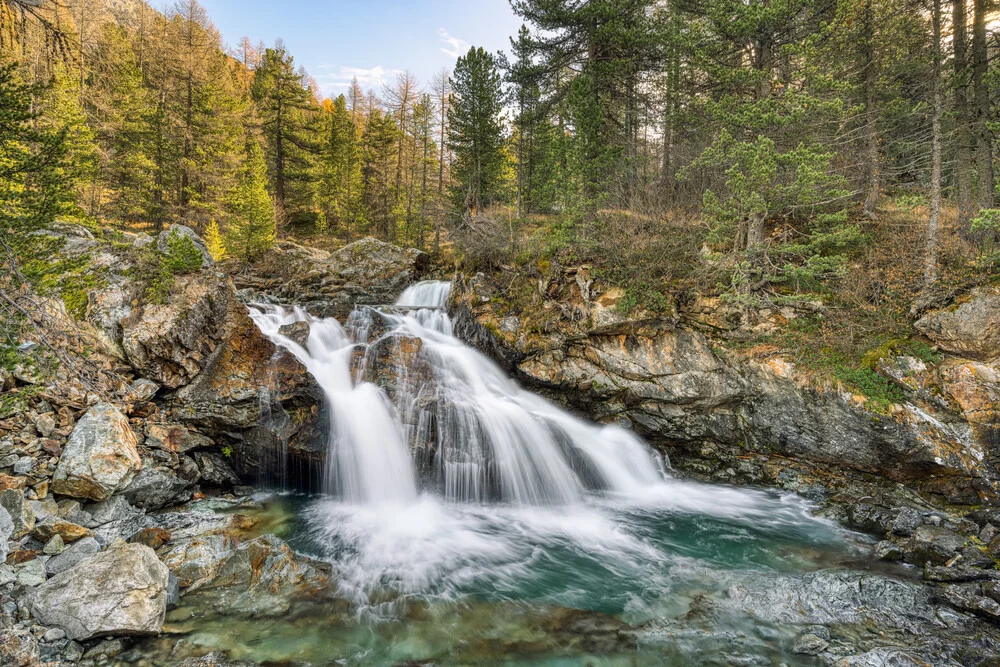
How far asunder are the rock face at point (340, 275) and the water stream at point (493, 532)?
18.7 feet

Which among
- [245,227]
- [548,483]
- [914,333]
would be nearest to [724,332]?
[914,333]

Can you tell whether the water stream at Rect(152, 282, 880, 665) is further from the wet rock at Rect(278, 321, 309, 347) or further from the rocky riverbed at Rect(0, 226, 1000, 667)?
the wet rock at Rect(278, 321, 309, 347)

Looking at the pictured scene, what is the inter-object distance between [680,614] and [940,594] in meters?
3.69

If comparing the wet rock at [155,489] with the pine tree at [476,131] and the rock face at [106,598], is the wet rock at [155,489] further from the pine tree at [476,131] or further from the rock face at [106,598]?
the pine tree at [476,131]

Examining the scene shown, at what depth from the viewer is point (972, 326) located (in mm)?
8250

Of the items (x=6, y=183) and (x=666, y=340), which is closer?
(x=6, y=183)

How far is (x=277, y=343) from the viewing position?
11.6m

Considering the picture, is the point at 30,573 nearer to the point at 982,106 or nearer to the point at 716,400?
the point at 716,400

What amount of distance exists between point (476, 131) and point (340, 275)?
9951mm

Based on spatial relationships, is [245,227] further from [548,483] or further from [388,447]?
[548,483]

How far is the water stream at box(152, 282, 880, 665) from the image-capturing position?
5371 mm

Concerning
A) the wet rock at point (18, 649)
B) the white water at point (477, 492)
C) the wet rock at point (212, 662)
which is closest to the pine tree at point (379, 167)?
the white water at point (477, 492)

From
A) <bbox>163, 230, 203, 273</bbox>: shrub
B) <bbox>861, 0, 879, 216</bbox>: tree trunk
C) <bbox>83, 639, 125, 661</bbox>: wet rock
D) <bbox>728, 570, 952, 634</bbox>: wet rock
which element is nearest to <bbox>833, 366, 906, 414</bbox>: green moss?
<bbox>728, 570, 952, 634</bbox>: wet rock

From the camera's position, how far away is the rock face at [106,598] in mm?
4625
